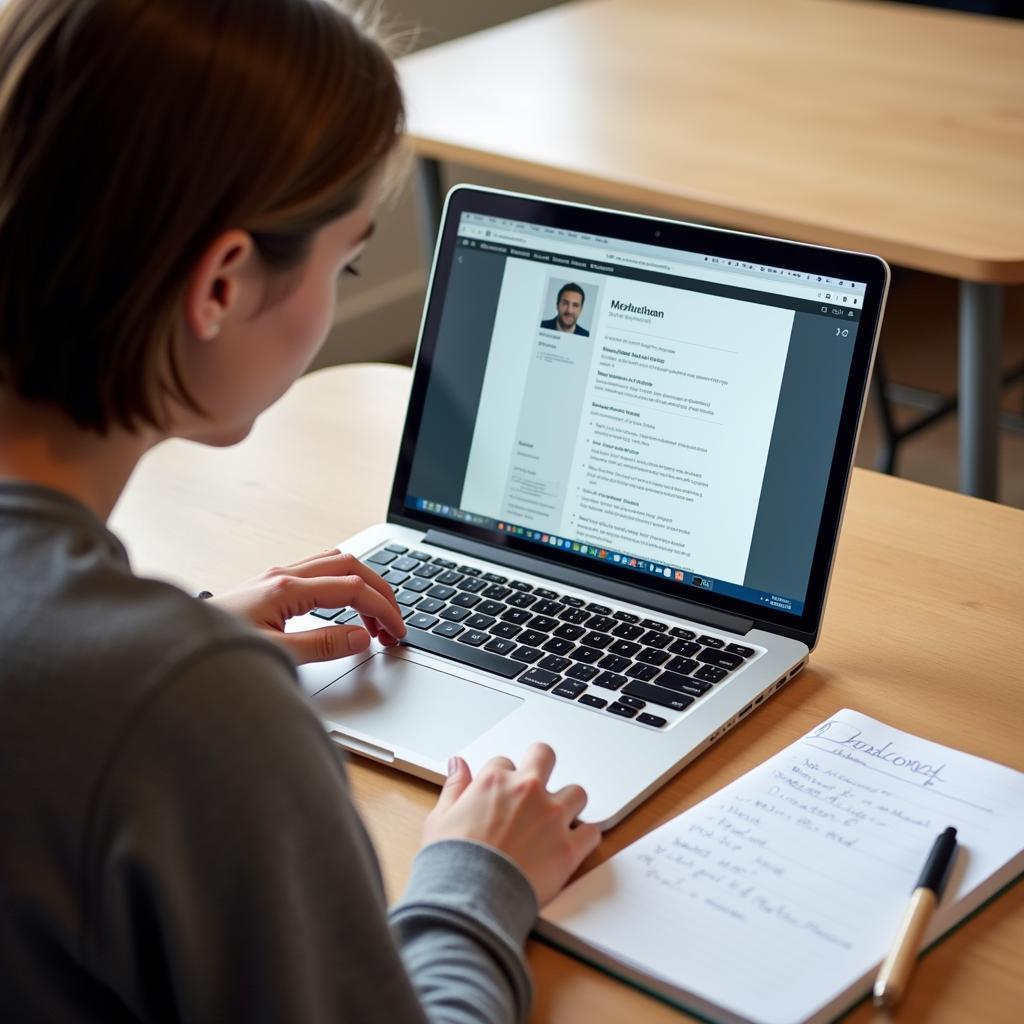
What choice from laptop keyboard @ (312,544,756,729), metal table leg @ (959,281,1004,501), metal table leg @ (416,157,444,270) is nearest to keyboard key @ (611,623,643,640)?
laptop keyboard @ (312,544,756,729)

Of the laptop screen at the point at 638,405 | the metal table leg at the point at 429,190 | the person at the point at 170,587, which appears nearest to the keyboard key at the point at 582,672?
the laptop screen at the point at 638,405

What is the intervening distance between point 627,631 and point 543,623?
0.06 m

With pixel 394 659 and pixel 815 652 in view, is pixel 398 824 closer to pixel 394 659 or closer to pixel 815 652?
pixel 394 659

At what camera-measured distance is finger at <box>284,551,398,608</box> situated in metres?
1.00

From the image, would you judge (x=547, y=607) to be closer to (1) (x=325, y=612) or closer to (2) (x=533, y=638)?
Answer: (2) (x=533, y=638)

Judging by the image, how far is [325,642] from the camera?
38.1 inches

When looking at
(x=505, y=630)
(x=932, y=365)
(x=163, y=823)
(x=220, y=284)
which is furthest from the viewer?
(x=932, y=365)

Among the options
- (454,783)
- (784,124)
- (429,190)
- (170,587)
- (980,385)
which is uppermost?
(784,124)

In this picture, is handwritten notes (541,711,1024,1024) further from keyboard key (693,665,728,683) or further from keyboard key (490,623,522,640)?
keyboard key (490,623,522,640)

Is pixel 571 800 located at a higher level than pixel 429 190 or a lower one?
lower

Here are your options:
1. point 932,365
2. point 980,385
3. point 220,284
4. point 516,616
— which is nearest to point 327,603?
point 516,616

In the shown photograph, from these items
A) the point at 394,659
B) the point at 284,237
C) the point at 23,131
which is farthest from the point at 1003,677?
the point at 23,131

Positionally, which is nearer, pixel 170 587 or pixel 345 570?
pixel 170 587

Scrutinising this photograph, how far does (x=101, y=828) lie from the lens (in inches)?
21.9
